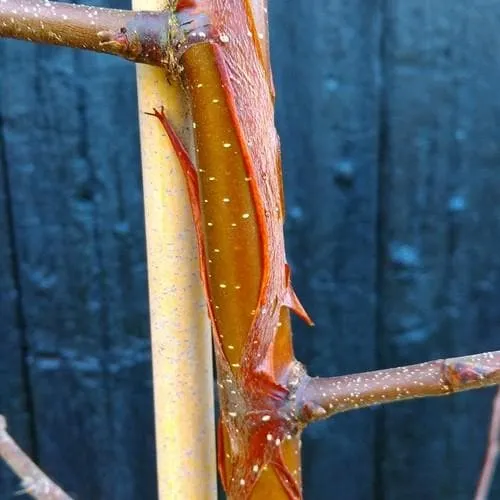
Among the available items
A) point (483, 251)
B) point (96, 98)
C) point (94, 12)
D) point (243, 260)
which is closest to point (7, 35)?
point (94, 12)

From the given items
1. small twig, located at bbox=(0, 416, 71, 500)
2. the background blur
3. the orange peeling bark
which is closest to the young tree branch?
the orange peeling bark

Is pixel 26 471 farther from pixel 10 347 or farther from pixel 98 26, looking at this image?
pixel 10 347

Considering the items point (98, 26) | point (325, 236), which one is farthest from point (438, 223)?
point (98, 26)

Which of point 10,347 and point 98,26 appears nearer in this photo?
point 98,26

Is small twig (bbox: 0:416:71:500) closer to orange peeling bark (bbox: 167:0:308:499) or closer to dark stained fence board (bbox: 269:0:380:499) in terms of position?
orange peeling bark (bbox: 167:0:308:499)

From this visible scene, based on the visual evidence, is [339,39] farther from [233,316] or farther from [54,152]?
[233,316]

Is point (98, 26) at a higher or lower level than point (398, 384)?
higher
